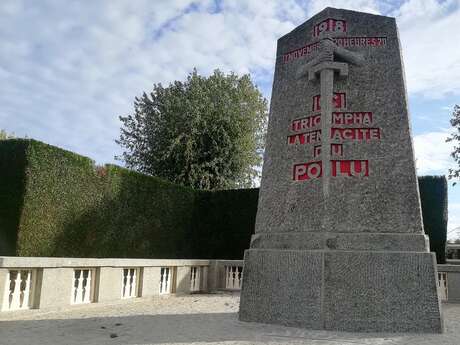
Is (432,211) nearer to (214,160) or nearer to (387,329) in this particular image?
(387,329)

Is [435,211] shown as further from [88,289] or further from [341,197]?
[88,289]

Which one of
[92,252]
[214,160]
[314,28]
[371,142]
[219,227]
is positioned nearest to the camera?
[371,142]

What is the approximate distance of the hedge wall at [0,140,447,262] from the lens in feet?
31.1

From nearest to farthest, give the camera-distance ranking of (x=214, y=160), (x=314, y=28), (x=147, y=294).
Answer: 1. (x=314, y=28)
2. (x=147, y=294)
3. (x=214, y=160)

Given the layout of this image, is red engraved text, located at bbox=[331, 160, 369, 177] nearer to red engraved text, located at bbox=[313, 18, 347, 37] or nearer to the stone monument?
the stone monument

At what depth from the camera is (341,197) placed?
5.75 m

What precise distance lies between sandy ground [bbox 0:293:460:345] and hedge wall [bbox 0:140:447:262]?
141 inches

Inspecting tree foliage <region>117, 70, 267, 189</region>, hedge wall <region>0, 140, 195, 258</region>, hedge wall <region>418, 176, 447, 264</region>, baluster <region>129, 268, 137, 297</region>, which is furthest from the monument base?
tree foliage <region>117, 70, 267, 189</region>

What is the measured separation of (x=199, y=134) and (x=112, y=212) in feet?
32.5

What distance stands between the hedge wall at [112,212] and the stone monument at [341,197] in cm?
596

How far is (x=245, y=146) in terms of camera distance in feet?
71.8

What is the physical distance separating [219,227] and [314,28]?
30.5 feet

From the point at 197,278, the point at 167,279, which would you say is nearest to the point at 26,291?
the point at 167,279

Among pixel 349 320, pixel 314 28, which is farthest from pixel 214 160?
pixel 349 320
